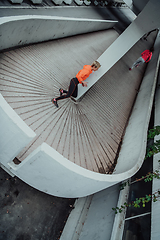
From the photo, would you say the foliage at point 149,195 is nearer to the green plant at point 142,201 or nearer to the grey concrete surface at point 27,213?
the green plant at point 142,201

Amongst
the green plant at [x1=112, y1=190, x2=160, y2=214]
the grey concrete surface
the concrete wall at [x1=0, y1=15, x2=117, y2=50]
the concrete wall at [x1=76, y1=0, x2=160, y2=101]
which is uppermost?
the concrete wall at [x1=0, y1=15, x2=117, y2=50]

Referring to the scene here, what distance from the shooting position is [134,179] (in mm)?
4297

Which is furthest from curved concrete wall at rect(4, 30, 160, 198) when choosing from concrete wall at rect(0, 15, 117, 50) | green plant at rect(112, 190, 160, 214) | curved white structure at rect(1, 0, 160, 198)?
concrete wall at rect(0, 15, 117, 50)

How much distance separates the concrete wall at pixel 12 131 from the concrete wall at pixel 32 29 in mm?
2510

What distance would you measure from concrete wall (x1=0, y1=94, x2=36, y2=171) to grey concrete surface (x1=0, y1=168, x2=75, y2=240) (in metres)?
1.28

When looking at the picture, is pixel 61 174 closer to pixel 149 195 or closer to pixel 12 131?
pixel 12 131

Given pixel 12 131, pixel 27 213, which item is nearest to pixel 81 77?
pixel 12 131

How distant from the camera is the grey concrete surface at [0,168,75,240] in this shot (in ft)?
12.0

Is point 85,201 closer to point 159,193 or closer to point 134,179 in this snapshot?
point 134,179

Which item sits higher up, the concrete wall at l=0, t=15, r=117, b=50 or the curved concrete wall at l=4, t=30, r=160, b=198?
the concrete wall at l=0, t=15, r=117, b=50

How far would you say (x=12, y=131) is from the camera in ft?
9.57

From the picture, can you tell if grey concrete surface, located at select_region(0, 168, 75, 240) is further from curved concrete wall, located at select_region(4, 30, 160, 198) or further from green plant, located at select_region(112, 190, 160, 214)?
green plant, located at select_region(112, 190, 160, 214)

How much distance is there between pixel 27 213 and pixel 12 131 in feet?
7.33

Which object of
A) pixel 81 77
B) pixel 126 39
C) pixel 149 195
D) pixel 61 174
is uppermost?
pixel 81 77
